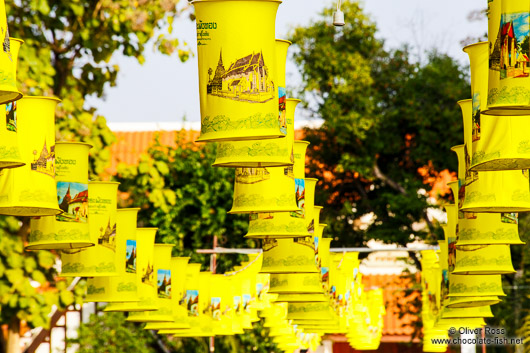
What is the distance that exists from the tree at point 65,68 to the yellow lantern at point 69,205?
5499mm

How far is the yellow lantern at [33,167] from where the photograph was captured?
11.4 metres

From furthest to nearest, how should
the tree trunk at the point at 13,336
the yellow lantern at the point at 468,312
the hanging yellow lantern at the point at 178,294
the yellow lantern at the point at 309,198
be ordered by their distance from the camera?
the tree trunk at the point at 13,336
the hanging yellow lantern at the point at 178,294
the yellow lantern at the point at 468,312
the yellow lantern at the point at 309,198

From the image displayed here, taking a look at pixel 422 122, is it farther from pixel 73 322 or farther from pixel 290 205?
pixel 290 205

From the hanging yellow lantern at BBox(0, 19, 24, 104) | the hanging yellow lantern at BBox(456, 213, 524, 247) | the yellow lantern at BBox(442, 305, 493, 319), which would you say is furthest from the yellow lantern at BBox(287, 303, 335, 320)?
the hanging yellow lantern at BBox(0, 19, 24, 104)

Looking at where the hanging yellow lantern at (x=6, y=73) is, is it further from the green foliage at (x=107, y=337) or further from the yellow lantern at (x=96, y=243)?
the green foliage at (x=107, y=337)

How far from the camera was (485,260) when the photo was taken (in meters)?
14.3

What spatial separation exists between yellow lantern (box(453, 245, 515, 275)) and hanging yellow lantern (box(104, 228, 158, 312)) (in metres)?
4.10

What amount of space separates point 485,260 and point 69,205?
15.7 feet

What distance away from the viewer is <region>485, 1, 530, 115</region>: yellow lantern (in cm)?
849

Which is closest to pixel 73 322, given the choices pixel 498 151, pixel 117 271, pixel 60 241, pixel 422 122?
pixel 422 122

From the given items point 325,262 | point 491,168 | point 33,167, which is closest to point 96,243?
point 33,167

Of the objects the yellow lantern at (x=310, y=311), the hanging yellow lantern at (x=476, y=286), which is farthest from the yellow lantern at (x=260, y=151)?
the yellow lantern at (x=310, y=311)

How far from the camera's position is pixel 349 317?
23766 millimetres

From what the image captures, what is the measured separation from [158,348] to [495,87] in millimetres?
23951
